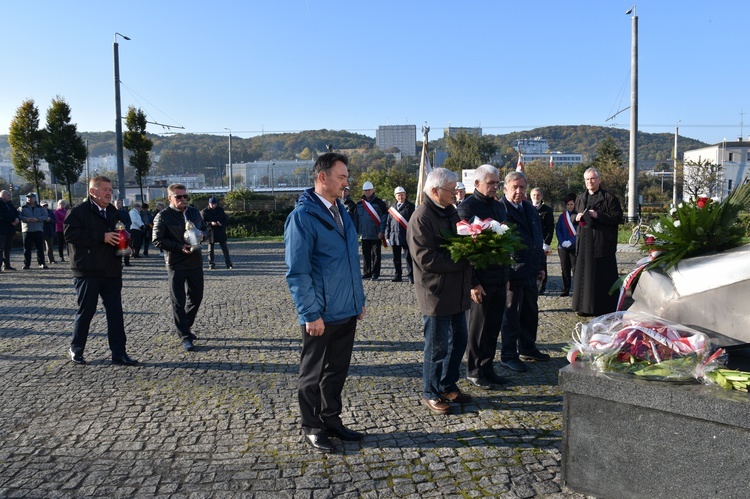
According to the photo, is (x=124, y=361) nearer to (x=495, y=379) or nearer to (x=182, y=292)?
(x=182, y=292)

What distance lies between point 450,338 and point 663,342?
201 cm

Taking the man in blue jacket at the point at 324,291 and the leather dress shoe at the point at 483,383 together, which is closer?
the man in blue jacket at the point at 324,291

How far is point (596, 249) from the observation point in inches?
343

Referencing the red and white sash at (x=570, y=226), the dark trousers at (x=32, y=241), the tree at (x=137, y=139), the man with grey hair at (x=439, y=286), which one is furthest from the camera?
the tree at (x=137, y=139)

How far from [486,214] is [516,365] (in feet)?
5.46

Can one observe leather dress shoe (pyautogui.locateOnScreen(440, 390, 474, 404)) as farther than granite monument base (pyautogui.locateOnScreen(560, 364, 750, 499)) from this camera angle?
Yes

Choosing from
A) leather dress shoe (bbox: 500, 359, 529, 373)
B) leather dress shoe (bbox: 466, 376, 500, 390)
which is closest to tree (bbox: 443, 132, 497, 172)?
Result: leather dress shoe (bbox: 500, 359, 529, 373)

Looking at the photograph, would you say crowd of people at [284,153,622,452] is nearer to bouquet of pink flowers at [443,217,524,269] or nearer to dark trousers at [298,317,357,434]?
dark trousers at [298,317,357,434]

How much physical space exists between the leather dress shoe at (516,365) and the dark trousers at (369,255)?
7.37 m

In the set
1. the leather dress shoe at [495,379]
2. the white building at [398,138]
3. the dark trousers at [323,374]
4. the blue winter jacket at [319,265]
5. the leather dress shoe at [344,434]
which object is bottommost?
the leather dress shoe at [344,434]

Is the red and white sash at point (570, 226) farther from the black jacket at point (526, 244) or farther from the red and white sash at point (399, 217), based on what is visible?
the black jacket at point (526, 244)

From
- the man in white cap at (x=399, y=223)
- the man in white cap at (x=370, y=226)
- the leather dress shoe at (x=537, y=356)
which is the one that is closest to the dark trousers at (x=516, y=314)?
the leather dress shoe at (x=537, y=356)

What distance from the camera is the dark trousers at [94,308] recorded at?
21.4 ft

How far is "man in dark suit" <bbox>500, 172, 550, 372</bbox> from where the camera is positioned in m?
6.25
